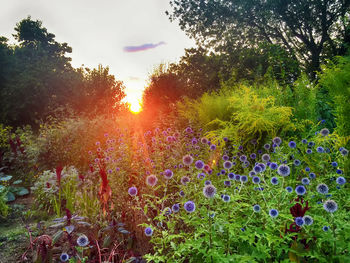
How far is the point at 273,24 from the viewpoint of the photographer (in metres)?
13.3

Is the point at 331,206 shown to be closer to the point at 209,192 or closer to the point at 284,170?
the point at 284,170

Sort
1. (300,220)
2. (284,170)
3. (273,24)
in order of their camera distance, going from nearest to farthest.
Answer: (300,220), (284,170), (273,24)

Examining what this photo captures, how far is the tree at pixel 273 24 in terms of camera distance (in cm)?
1199

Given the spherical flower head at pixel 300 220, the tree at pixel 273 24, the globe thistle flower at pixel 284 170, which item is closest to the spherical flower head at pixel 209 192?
the spherical flower head at pixel 300 220

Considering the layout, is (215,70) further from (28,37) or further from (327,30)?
(28,37)

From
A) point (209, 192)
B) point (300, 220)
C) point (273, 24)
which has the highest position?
point (273, 24)

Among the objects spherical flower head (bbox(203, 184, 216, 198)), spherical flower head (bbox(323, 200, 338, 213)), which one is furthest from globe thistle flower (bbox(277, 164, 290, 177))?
spherical flower head (bbox(203, 184, 216, 198))

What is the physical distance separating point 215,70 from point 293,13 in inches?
189

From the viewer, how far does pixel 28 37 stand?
2761 cm

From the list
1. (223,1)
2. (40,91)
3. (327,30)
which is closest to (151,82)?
(223,1)

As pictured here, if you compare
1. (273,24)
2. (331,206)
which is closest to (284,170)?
(331,206)

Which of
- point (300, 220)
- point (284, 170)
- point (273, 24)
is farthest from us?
point (273, 24)

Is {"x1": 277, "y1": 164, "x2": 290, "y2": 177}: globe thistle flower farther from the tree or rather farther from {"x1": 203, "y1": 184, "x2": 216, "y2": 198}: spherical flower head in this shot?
the tree

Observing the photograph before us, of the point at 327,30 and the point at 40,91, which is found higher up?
the point at 327,30
